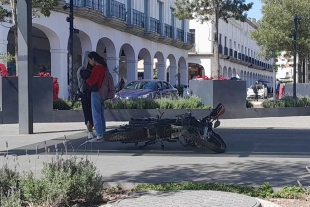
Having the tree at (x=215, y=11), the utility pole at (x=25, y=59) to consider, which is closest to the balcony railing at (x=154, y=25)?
the tree at (x=215, y=11)

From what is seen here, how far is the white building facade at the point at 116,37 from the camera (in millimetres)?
24781

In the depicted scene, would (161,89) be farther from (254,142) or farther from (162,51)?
(162,51)

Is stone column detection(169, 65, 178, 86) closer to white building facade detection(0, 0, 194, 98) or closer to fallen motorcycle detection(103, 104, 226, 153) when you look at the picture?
white building facade detection(0, 0, 194, 98)

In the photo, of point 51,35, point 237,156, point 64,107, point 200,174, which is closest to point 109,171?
point 200,174

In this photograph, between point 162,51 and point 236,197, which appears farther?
point 162,51

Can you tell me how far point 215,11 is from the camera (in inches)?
926

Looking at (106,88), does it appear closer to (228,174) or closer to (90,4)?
(228,174)

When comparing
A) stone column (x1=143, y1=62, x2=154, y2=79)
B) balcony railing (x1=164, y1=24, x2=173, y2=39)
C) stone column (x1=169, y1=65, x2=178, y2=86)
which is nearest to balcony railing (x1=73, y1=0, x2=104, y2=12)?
stone column (x1=143, y1=62, x2=154, y2=79)

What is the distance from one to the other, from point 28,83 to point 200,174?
6.73m

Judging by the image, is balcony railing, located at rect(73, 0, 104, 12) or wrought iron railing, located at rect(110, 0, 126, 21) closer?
balcony railing, located at rect(73, 0, 104, 12)

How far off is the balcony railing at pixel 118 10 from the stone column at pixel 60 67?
5.13 m

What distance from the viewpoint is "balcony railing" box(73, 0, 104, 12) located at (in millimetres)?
25222

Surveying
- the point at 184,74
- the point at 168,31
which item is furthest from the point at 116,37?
the point at 184,74

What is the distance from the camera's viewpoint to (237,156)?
1001cm
